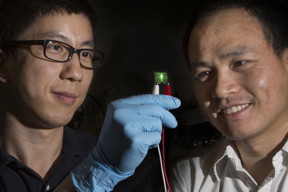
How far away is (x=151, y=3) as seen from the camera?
2408 mm

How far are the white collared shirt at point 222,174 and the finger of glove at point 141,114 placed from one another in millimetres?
507

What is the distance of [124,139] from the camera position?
0.98m

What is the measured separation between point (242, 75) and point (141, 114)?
51cm

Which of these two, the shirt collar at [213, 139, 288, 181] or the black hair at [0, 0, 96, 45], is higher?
the black hair at [0, 0, 96, 45]

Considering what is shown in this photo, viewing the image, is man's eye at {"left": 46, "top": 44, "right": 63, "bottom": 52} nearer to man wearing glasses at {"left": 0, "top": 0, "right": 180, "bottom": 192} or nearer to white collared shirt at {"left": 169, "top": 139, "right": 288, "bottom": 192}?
man wearing glasses at {"left": 0, "top": 0, "right": 180, "bottom": 192}

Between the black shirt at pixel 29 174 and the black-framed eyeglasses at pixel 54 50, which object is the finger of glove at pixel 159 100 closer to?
the black-framed eyeglasses at pixel 54 50

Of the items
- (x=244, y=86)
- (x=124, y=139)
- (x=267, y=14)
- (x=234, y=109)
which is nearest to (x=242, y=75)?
(x=244, y=86)

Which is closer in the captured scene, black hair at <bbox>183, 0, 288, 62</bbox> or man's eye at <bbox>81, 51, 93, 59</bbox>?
black hair at <bbox>183, 0, 288, 62</bbox>

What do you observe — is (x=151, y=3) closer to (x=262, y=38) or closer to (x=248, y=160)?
(x=262, y=38)

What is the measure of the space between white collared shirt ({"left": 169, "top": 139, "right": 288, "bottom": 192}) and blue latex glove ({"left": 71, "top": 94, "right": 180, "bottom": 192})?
48 centimetres

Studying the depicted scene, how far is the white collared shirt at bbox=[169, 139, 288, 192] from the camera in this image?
1.19 meters

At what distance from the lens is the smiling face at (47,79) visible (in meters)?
1.22

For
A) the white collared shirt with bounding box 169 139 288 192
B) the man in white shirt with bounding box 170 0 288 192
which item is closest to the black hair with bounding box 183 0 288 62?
the man in white shirt with bounding box 170 0 288 192

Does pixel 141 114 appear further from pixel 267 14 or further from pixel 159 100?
pixel 267 14
